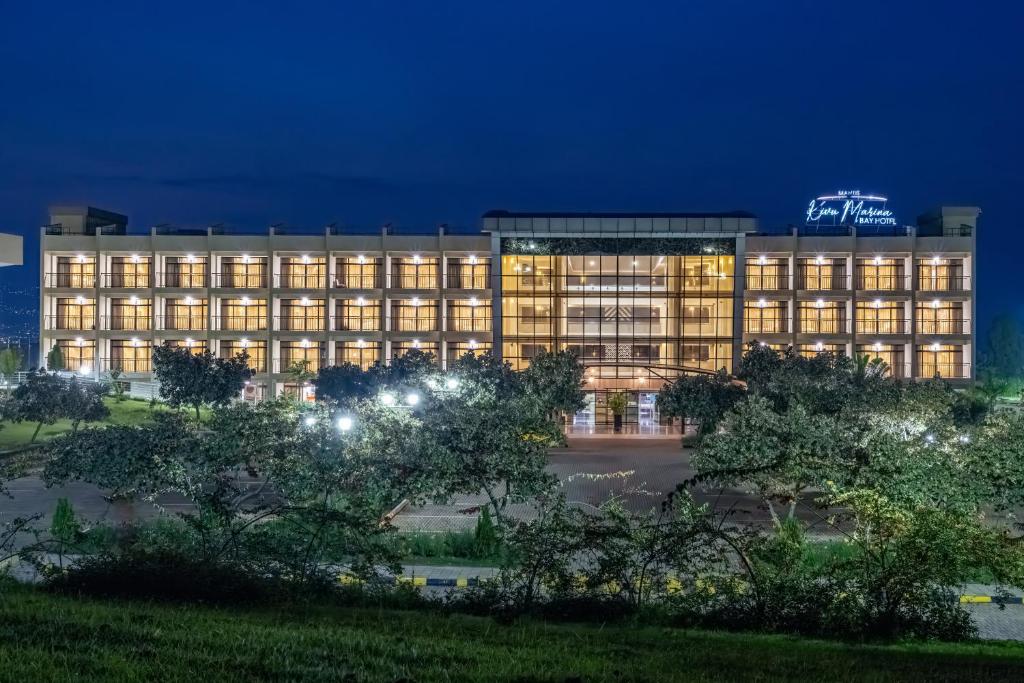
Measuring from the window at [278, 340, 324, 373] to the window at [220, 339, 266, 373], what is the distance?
144 centimetres

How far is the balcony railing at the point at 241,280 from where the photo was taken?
2943 inches

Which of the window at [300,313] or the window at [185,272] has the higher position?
the window at [185,272]

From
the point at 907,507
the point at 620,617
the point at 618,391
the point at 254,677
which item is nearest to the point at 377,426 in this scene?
the point at 620,617

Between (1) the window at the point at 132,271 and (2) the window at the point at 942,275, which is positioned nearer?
(2) the window at the point at 942,275

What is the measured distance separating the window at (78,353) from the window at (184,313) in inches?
239

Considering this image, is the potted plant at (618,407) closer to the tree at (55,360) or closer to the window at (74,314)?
the tree at (55,360)

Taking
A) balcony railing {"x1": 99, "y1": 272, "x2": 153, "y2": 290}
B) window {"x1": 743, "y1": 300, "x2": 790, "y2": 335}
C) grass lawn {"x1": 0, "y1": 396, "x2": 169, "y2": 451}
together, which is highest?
balcony railing {"x1": 99, "y1": 272, "x2": 153, "y2": 290}

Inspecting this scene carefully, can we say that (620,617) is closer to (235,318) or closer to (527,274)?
(527,274)

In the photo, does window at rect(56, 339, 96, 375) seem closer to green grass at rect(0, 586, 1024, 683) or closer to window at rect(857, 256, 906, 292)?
window at rect(857, 256, 906, 292)

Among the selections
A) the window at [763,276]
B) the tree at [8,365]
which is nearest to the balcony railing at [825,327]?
the window at [763,276]

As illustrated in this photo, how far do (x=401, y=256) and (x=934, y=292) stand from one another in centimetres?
4059

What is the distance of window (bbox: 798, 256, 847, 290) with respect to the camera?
241ft

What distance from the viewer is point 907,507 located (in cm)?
1742

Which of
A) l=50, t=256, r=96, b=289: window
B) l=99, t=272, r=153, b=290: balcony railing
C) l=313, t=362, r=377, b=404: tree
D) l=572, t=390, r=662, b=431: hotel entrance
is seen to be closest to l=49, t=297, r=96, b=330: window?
l=50, t=256, r=96, b=289: window
